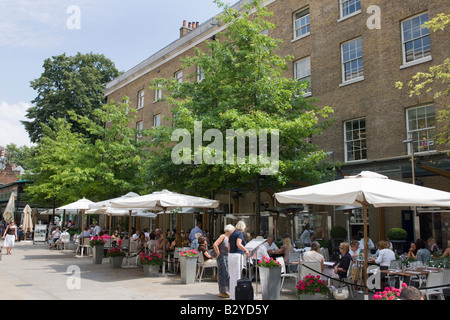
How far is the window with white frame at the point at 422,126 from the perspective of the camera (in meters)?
16.3

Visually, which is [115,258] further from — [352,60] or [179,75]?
[179,75]

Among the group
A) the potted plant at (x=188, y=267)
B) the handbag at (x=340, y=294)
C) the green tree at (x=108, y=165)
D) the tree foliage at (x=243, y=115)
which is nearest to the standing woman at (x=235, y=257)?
the handbag at (x=340, y=294)

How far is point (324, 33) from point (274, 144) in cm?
898

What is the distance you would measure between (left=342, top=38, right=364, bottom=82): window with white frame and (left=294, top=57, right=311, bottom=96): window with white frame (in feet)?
6.76

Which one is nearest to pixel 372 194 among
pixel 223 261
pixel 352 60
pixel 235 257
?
pixel 235 257

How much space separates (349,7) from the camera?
19.9m

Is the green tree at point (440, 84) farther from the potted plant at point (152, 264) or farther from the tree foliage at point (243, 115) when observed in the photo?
the potted plant at point (152, 264)

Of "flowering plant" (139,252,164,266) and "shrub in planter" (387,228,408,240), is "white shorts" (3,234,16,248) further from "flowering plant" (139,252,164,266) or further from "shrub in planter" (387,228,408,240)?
"shrub in planter" (387,228,408,240)

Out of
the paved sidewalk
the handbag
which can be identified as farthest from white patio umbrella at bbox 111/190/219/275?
the handbag

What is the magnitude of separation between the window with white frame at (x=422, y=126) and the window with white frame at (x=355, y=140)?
2095mm

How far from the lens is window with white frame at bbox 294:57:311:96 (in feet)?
69.6
